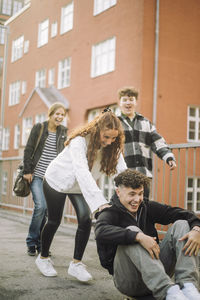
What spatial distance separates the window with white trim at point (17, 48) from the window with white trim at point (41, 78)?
324cm

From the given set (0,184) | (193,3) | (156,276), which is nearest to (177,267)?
(156,276)

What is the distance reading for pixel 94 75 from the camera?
64.0ft

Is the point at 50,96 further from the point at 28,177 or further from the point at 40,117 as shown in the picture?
the point at 28,177

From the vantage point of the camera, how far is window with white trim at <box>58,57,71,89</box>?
21812 mm

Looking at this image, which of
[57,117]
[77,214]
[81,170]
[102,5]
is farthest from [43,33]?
[81,170]

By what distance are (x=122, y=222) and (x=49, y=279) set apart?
121cm

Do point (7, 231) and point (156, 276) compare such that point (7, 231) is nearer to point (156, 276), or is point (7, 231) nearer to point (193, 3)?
point (156, 276)

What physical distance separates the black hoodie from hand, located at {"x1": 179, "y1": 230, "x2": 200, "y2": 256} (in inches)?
6.9

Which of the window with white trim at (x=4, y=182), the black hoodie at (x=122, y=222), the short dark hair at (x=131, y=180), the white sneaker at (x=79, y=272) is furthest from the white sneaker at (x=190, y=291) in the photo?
the window with white trim at (x=4, y=182)

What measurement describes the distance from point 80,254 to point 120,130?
1.20 metres

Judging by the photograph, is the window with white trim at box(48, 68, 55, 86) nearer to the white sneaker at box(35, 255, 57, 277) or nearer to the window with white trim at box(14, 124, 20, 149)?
the window with white trim at box(14, 124, 20, 149)

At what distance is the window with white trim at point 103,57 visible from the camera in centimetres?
1817

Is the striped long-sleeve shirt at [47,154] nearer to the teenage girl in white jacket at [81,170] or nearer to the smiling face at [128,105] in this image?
the smiling face at [128,105]

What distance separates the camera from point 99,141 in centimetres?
359
